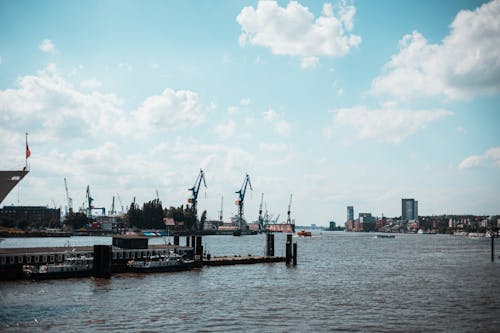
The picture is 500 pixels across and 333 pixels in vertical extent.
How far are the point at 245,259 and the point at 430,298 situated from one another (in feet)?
146

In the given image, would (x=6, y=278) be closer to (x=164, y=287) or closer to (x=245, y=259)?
(x=164, y=287)

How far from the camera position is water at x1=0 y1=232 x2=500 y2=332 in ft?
147

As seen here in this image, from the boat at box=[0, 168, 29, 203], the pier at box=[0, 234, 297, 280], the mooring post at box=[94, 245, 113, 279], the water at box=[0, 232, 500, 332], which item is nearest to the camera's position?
the water at box=[0, 232, 500, 332]

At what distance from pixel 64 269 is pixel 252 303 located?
101 ft

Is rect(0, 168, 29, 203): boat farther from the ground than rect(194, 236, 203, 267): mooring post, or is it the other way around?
rect(0, 168, 29, 203): boat

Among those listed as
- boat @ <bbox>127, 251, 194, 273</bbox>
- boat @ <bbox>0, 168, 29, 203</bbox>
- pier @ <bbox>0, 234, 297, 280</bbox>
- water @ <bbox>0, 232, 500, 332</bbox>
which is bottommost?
water @ <bbox>0, 232, 500, 332</bbox>

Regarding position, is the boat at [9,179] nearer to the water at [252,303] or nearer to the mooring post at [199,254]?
the water at [252,303]

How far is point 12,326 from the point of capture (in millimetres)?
41938

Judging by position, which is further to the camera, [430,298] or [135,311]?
[430,298]

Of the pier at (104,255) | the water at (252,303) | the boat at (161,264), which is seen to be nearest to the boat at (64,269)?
the pier at (104,255)

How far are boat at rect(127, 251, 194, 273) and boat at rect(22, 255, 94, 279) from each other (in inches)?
307

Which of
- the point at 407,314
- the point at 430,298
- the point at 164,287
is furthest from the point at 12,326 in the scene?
the point at 430,298

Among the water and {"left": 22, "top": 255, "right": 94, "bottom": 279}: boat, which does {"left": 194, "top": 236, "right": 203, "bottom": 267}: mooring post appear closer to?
the water

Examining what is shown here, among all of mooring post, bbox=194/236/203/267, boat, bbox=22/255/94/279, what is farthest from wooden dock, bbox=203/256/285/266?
boat, bbox=22/255/94/279
